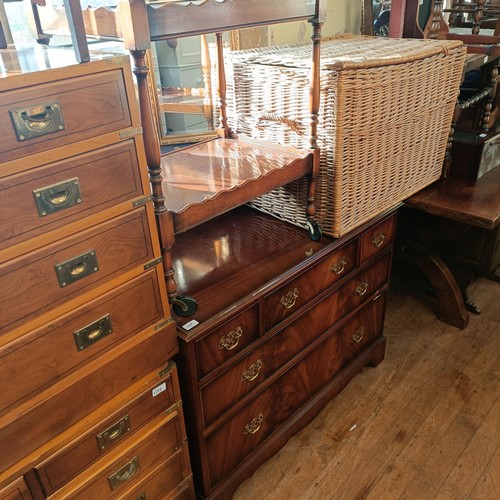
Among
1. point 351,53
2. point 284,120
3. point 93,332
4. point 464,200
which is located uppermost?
point 351,53

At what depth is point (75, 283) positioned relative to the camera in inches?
38.9

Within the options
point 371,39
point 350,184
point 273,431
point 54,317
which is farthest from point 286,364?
point 371,39

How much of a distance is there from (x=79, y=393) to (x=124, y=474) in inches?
12.9

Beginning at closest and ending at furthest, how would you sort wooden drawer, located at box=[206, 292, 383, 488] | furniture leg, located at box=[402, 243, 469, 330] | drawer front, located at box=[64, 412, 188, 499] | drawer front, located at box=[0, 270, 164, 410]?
drawer front, located at box=[0, 270, 164, 410] < drawer front, located at box=[64, 412, 188, 499] < wooden drawer, located at box=[206, 292, 383, 488] < furniture leg, located at box=[402, 243, 469, 330]

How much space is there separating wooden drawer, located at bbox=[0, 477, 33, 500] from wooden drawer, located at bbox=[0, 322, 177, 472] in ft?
0.18

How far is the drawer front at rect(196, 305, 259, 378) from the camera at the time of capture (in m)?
1.32

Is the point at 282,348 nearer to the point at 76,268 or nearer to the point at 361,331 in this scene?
the point at 361,331

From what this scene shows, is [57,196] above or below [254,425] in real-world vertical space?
above

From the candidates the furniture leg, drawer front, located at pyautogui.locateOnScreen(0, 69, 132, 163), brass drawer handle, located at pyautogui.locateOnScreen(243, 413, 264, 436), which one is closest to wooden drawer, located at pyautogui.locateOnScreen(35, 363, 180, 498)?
brass drawer handle, located at pyautogui.locateOnScreen(243, 413, 264, 436)

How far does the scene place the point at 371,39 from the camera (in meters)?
1.97

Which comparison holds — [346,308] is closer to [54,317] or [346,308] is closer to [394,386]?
[394,386]

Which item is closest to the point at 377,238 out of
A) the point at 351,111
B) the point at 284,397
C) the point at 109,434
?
the point at 351,111

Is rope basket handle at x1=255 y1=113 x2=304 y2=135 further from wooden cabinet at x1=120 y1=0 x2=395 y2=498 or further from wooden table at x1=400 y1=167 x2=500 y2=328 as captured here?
wooden table at x1=400 y1=167 x2=500 y2=328

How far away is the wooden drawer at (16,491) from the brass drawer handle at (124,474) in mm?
224
